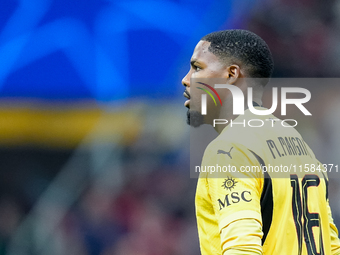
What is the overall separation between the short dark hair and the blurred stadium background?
299cm

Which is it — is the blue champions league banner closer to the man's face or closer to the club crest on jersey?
the man's face

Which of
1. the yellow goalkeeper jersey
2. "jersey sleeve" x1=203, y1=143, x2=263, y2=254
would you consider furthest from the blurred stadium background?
"jersey sleeve" x1=203, y1=143, x2=263, y2=254

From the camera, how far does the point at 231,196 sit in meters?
1.34

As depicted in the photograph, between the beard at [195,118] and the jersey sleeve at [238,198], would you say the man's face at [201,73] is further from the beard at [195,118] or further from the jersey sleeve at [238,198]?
the jersey sleeve at [238,198]

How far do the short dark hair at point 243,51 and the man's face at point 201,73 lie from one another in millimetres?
30

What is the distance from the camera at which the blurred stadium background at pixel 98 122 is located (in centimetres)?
475

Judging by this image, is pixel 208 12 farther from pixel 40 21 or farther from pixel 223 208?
pixel 223 208

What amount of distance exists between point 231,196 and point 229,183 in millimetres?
44

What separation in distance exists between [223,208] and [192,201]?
3496mm

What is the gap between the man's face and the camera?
175 centimetres

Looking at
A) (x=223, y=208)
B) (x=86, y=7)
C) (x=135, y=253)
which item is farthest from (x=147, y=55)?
(x=223, y=208)

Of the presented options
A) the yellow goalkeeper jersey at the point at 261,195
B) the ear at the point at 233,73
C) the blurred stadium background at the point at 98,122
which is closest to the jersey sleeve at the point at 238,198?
the yellow goalkeeper jersey at the point at 261,195

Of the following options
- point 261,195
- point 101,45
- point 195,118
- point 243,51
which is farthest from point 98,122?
point 261,195

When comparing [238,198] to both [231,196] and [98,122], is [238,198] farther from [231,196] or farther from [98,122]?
[98,122]
